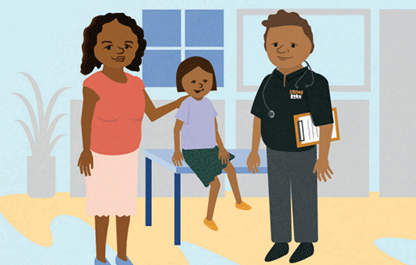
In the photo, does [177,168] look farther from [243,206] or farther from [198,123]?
[243,206]

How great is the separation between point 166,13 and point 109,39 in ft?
7.08

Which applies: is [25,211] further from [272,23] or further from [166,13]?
[272,23]

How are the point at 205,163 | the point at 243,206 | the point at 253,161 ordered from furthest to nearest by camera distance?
the point at 243,206, the point at 205,163, the point at 253,161

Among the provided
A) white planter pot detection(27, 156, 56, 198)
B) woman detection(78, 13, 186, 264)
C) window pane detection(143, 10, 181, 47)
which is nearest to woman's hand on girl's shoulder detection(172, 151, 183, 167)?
woman detection(78, 13, 186, 264)

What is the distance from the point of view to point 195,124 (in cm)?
381

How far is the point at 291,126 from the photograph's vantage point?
10.7ft

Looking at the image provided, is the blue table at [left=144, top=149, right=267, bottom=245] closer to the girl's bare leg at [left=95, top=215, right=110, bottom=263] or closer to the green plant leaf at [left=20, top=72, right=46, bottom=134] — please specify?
the girl's bare leg at [left=95, top=215, right=110, bottom=263]

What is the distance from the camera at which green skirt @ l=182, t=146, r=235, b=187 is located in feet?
12.1

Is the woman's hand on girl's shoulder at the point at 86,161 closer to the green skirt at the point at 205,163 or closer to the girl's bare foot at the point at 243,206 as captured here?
the green skirt at the point at 205,163

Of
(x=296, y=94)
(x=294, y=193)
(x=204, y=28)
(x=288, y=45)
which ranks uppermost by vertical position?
(x=204, y=28)

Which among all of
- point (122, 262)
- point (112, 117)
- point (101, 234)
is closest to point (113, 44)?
point (112, 117)

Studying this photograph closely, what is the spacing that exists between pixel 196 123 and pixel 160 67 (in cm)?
163

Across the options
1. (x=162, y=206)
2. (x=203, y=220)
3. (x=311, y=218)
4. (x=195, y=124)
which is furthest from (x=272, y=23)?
(x=162, y=206)

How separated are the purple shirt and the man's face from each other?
2.58 ft
